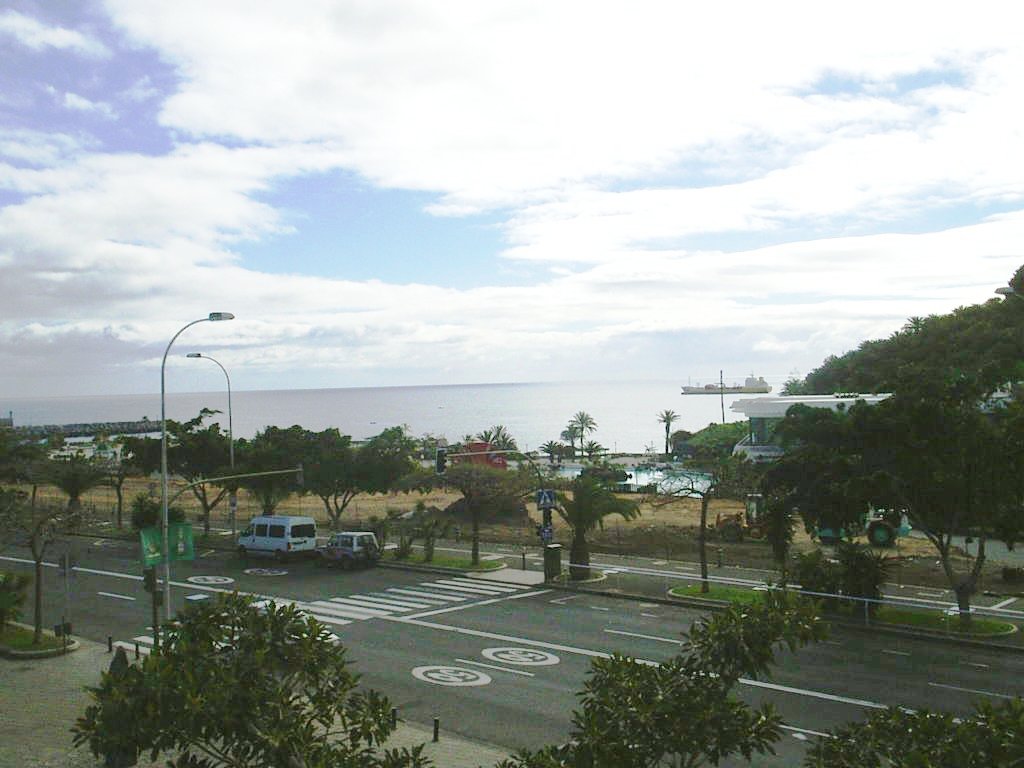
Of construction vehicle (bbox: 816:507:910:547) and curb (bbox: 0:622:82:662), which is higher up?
construction vehicle (bbox: 816:507:910:547)

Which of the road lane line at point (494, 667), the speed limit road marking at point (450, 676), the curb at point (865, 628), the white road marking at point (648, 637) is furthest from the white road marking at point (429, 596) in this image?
the speed limit road marking at point (450, 676)

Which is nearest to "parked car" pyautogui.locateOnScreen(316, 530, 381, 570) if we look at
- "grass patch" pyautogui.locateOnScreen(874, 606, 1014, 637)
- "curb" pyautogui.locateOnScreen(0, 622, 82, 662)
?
"curb" pyautogui.locateOnScreen(0, 622, 82, 662)

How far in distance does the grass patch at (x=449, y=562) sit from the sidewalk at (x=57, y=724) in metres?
16.0

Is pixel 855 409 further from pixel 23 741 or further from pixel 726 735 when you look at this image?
pixel 23 741

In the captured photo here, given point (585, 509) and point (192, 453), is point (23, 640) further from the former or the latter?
point (192, 453)

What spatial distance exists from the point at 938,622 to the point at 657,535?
20.3 metres

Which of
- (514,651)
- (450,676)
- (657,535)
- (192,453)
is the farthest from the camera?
(192,453)

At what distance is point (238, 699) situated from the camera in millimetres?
8680

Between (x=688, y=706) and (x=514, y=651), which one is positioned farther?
(x=514, y=651)

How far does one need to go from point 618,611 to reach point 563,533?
19851 mm

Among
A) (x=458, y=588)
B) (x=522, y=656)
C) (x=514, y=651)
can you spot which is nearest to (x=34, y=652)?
(x=514, y=651)

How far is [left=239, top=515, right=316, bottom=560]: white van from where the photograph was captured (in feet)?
136

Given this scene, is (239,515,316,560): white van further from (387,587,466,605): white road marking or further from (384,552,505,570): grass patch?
(387,587,466,605): white road marking

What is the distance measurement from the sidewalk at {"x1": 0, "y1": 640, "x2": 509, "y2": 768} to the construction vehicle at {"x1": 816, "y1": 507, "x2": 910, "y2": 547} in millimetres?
14602
